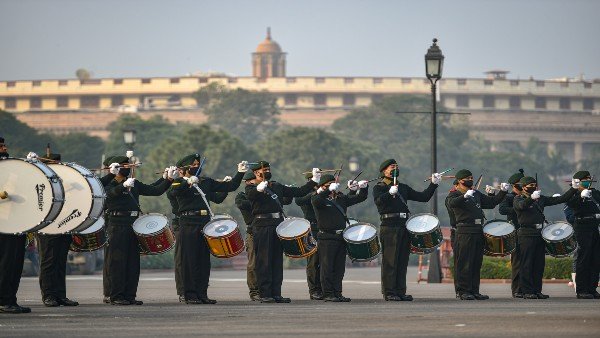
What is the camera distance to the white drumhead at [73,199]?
23.2m

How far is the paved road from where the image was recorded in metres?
20.0

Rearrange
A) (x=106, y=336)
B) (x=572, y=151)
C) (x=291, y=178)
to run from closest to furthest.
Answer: (x=106, y=336), (x=291, y=178), (x=572, y=151)

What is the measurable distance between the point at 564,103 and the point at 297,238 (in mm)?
165999

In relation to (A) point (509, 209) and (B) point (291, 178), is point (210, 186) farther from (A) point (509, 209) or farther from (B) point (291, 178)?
(B) point (291, 178)

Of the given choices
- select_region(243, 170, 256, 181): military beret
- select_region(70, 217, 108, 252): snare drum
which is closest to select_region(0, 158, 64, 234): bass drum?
select_region(70, 217, 108, 252): snare drum

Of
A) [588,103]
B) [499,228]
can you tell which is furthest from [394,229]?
[588,103]

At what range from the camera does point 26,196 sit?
22.2m

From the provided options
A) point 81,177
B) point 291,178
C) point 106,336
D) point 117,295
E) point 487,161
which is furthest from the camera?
point 487,161

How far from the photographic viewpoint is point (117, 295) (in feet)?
82.4

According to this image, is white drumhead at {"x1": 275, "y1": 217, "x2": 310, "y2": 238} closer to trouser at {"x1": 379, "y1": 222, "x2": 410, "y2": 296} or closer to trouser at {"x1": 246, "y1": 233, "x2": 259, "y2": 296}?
trouser at {"x1": 246, "y1": 233, "x2": 259, "y2": 296}

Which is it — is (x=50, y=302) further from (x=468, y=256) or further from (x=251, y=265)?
(x=468, y=256)

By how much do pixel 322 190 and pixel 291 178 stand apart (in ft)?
232

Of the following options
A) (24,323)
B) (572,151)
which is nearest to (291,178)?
(24,323)

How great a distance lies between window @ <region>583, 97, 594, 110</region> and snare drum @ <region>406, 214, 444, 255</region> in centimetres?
16243
